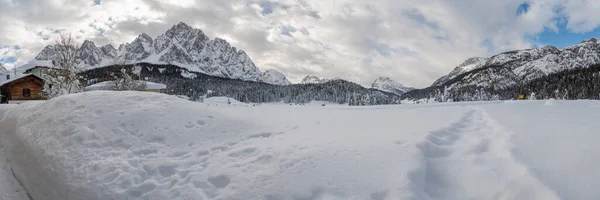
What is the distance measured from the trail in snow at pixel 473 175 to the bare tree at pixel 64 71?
113 ft

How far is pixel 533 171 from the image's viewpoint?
181 inches

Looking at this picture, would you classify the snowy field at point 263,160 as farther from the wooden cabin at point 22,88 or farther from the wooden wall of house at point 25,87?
the wooden wall of house at point 25,87

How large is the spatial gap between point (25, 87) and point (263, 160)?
163 ft

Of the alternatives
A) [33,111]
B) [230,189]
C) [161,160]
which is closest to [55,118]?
[33,111]

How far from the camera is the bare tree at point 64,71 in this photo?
2898 cm

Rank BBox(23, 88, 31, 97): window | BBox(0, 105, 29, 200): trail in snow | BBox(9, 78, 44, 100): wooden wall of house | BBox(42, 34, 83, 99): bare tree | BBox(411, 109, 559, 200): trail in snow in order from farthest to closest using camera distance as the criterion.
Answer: BBox(23, 88, 31, 97): window → BBox(9, 78, 44, 100): wooden wall of house → BBox(42, 34, 83, 99): bare tree → BBox(0, 105, 29, 200): trail in snow → BBox(411, 109, 559, 200): trail in snow

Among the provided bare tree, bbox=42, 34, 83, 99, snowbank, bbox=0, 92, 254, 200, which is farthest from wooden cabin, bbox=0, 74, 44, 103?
snowbank, bbox=0, 92, 254, 200

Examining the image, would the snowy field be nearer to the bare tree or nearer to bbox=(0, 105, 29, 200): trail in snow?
bbox=(0, 105, 29, 200): trail in snow

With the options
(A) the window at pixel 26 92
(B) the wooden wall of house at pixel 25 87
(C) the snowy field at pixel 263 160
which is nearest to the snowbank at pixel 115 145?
(C) the snowy field at pixel 263 160

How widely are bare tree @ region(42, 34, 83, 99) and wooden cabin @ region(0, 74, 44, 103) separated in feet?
36.7

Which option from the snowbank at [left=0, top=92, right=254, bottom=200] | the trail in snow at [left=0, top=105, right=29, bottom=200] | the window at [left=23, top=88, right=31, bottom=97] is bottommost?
the trail in snow at [left=0, top=105, right=29, bottom=200]

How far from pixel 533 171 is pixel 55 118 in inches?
505

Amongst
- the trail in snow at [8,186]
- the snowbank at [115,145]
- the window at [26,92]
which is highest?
the window at [26,92]

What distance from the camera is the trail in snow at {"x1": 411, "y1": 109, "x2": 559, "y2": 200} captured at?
13.7 ft
